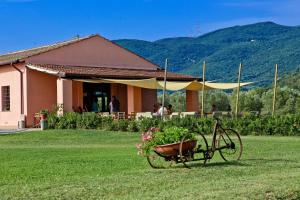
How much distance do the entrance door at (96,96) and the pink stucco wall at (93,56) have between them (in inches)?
45.1

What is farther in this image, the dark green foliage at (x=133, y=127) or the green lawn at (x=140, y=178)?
the dark green foliage at (x=133, y=127)

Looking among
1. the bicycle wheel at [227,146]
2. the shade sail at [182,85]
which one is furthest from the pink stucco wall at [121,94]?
the bicycle wheel at [227,146]

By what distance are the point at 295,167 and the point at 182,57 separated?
12421 cm

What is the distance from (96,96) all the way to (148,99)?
290 centimetres

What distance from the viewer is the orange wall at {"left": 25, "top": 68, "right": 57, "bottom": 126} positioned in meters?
30.0

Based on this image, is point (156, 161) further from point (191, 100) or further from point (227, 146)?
point (191, 100)

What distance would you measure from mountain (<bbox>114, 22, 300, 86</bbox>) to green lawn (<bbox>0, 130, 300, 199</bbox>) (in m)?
32.4

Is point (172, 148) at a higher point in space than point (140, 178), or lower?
higher

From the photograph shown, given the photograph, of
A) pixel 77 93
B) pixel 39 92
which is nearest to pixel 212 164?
pixel 39 92

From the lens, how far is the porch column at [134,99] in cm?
3164

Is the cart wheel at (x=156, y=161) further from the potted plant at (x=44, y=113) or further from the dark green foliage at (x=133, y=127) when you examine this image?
the potted plant at (x=44, y=113)

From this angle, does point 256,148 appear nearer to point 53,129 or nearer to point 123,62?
point 53,129

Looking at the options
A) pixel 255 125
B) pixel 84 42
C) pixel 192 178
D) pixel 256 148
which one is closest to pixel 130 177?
pixel 192 178

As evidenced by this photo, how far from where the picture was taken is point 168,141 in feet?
35.1
